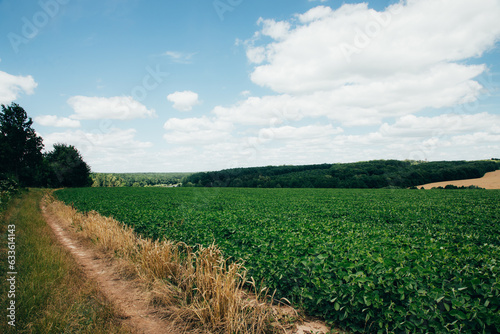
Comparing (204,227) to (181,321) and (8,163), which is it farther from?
(8,163)

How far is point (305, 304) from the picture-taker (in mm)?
4652

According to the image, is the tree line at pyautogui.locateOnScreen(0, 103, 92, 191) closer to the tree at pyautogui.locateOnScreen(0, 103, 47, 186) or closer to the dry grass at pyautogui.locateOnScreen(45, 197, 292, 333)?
the tree at pyautogui.locateOnScreen(0, 103, 47, 186)

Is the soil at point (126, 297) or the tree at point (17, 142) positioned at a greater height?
the tree at point (17, 142)

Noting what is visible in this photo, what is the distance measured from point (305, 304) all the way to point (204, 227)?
5187 millimetres

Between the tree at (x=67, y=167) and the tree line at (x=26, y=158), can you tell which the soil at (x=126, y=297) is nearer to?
the tree line at (x=26, y=158)

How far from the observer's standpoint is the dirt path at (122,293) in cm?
452

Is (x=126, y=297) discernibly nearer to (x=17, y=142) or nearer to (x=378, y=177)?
(x=17, y=142)

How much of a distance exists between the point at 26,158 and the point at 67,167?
1786 centimetres

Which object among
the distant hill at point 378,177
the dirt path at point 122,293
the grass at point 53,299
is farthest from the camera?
the distant hill at point 378,177

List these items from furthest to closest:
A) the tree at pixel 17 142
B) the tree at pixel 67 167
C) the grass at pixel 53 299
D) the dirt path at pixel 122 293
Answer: the tree at pixel 67 167 < the tree at pixel 17 142 < the dirt path at pixel 122 293 < the grass at pixel 53 299

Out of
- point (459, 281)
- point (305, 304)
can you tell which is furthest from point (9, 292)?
point (459, 281)

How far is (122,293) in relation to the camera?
235 inches

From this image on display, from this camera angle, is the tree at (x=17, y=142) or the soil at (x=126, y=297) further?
the tree at (x=17, y=142)

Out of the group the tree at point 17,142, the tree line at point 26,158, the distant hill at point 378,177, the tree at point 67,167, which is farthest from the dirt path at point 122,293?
the tree at point 67,167
